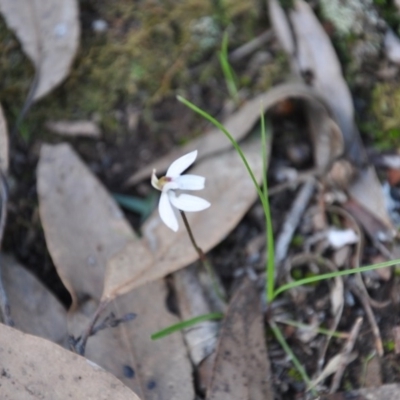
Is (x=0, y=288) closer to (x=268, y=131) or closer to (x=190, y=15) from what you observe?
(x=268, y=131)

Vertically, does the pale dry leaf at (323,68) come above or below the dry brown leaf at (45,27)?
below

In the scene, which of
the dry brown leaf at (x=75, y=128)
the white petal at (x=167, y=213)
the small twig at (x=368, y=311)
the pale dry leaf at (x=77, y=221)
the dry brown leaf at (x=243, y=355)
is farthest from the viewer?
Result: the dry brown leaf at (x=75, y=128)

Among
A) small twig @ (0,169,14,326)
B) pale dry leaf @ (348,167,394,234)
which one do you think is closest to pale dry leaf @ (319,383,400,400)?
pale dry leaf @ (348,167,394,234)

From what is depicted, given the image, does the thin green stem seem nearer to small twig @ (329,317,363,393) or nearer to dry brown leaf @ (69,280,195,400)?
small twig @ (329,317,363,393)

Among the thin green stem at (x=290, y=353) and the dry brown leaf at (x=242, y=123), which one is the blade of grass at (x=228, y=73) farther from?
the thin green stem at (x=290, y=353)

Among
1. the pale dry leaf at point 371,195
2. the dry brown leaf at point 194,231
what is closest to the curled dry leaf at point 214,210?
the dry brown leaf at point 194,231

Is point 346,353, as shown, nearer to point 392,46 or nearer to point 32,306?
point 32,306

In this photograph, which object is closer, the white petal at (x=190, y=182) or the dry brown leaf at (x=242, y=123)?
the white petal at (x=190, y=182)

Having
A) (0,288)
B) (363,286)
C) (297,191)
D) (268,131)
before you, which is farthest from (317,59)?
(0,288)
